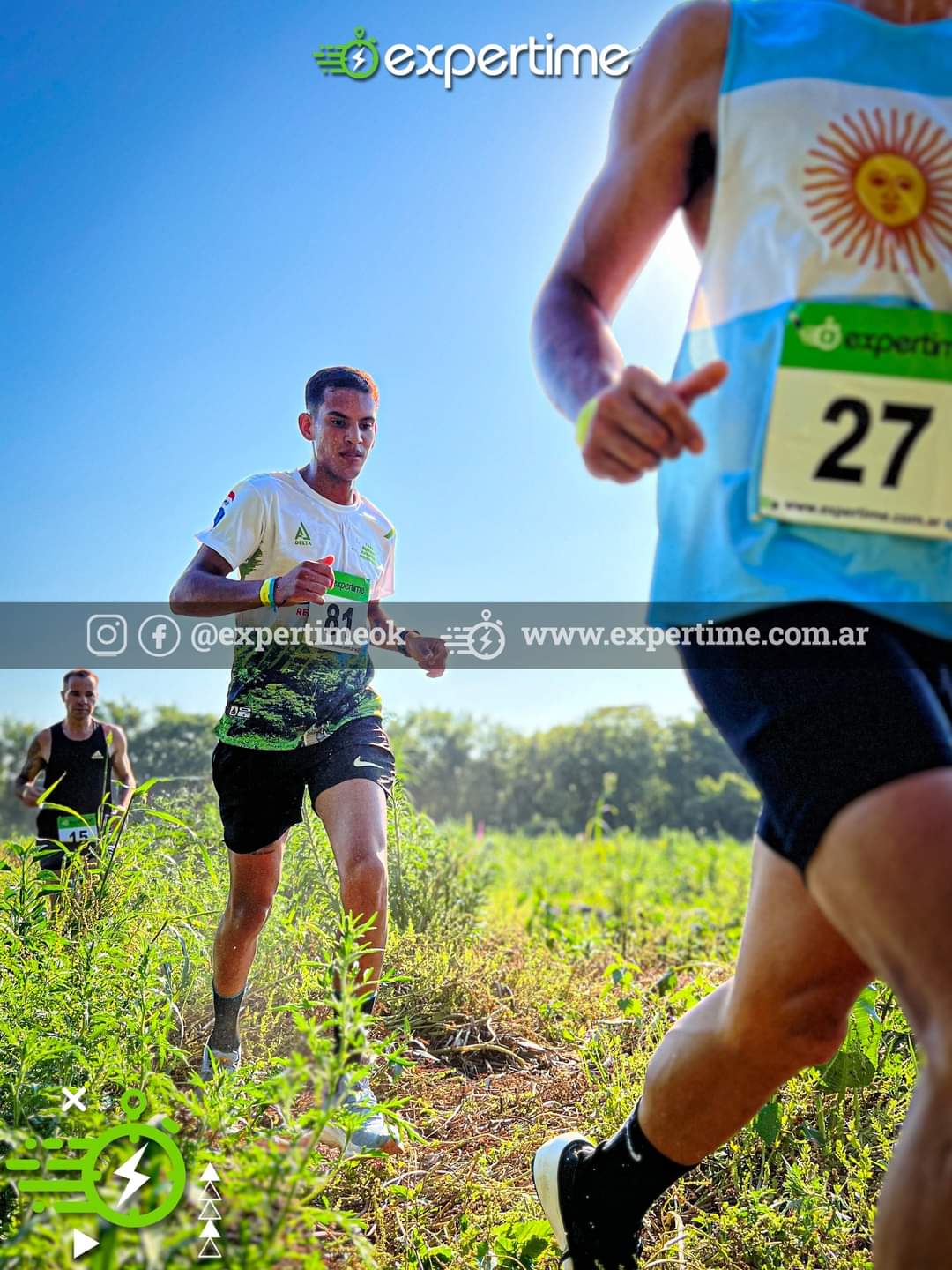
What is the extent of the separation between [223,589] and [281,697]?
0.36 metres

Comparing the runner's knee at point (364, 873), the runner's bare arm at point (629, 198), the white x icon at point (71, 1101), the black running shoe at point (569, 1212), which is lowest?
the black running shoe at point (569, 1212)

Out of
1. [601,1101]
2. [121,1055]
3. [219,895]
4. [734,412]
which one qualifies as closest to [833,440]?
[734,412]

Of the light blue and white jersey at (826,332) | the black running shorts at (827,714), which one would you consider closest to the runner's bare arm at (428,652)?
the light blue and white jersey at (826,332)

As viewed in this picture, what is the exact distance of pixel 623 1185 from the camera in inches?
78.0

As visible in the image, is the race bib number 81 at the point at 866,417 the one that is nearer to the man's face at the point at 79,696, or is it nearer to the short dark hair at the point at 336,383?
the short dark hair at the point at 336,383

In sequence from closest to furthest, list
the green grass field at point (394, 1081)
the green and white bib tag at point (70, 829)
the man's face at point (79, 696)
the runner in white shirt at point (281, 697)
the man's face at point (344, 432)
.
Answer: the green grass field at point (394, 1081)
the runner in white shirt at point (281, 697)
the man's face at point (344, 432)
the green and white bib tag at point (70, 829)
the man's face at point (79, 696)

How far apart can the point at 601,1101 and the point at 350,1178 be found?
0.74 m

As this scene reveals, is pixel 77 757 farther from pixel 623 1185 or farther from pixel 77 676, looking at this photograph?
pixel 623 1185

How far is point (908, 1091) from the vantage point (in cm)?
282

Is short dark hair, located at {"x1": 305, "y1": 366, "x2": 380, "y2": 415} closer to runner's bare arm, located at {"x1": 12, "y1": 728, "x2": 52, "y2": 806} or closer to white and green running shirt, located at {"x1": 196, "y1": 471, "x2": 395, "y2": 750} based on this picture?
white and green running shirt, located at {"x1": 196, "y1": 471, "x2": 395, "y2": 750}

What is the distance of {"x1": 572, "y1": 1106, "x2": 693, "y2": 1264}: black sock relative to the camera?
6.40 feet

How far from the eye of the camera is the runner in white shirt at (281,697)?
3.21 m

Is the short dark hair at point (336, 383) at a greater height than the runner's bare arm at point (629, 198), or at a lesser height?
greater

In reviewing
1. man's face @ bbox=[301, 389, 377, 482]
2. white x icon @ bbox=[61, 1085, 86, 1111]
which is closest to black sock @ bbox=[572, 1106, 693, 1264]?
white x icon @ bbox=[61, 1085, 86, 1111]
